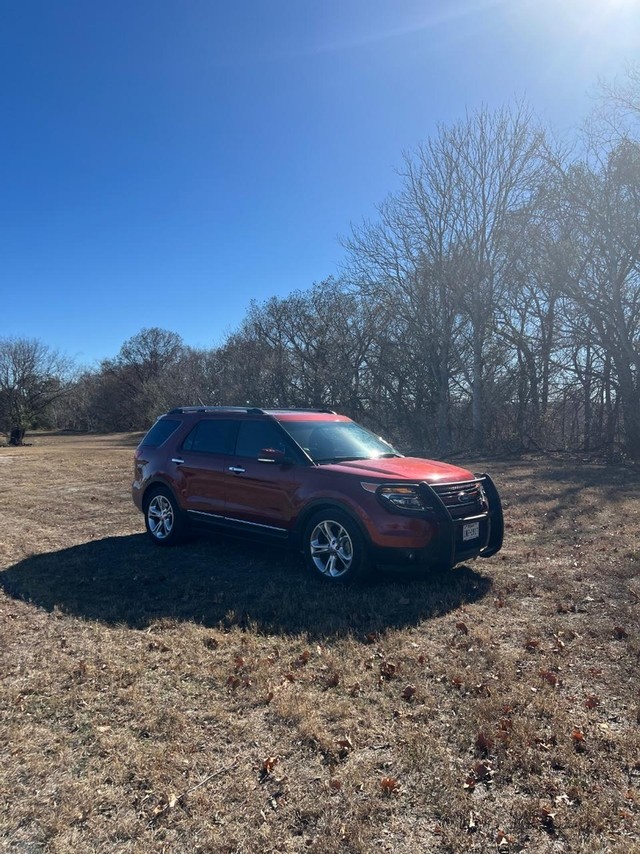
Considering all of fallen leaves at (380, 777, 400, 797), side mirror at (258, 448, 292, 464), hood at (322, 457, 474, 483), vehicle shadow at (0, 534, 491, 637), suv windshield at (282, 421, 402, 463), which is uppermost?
suv windshield at (282, 421, 402, 463)

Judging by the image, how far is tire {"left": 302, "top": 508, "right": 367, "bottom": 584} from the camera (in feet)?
19.1

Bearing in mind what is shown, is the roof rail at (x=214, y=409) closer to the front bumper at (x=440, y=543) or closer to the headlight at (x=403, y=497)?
the headlight at (x=403, y=497)

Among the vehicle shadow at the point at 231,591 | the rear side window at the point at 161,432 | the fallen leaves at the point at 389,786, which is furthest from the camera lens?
the rear side window at the point at 161,432

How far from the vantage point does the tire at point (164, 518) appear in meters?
7.80

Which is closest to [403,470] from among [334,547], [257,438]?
[334,547]

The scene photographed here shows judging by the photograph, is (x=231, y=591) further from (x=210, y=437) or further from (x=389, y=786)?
(x=389, y=786)

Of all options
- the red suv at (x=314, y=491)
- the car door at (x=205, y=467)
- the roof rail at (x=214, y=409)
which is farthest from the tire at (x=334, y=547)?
the roof rail at (x=214, y=409)

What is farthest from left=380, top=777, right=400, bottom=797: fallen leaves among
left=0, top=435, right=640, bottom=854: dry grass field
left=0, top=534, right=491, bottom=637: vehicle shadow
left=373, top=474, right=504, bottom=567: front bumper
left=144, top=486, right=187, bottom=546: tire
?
left=144, top=486, right=187, bottom=546: tire

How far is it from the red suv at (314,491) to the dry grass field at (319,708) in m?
0.44

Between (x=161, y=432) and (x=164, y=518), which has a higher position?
(x=161, y=432)

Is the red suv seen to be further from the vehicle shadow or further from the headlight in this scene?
the vehicle shadow

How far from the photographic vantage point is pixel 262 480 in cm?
674

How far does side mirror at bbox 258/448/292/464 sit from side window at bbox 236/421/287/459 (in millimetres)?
155

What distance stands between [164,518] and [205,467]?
3.64ft
